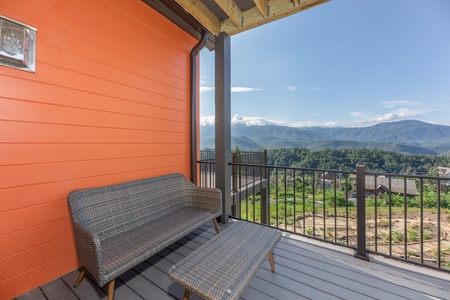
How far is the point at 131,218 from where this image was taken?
2.06 m

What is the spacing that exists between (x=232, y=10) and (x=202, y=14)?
444 mm

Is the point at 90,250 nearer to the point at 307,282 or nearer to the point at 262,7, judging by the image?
the point at 307,282

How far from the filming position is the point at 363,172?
1.99 m

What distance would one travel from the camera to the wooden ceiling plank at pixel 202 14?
96.7 inches

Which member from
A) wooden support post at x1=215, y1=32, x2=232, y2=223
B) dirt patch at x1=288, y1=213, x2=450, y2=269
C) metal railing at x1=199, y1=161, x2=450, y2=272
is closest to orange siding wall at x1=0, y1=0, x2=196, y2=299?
wooden support post at x1=215, y1=32, x2=232, y2=223

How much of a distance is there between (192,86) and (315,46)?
12.9 m

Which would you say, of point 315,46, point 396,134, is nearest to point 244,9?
point 315,46

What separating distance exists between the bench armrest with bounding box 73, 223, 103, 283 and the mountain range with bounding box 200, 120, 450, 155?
5.97 meters

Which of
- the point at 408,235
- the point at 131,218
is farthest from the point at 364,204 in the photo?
the point at 408,235

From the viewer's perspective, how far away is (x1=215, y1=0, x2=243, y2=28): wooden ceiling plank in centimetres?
233

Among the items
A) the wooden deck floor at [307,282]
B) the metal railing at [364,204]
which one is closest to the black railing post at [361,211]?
the metal railing at [364,204]

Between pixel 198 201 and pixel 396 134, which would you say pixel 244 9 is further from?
pixel 396 134

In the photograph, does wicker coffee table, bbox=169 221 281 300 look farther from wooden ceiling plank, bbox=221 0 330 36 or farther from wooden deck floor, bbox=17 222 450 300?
wooden ceiling plank, bbox=221 0 330 36

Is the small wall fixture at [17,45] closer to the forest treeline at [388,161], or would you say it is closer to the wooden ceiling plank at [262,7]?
the wooden ceiling plank at [262,7]
